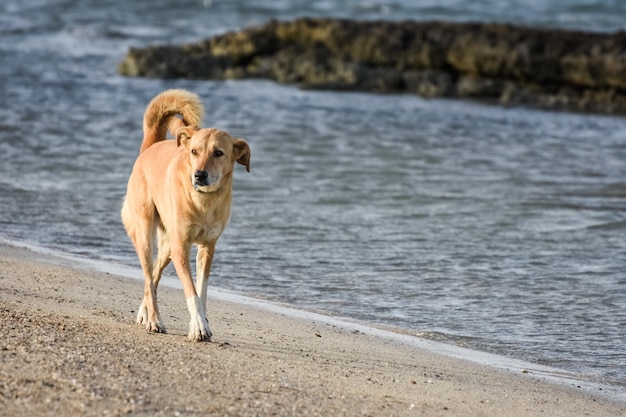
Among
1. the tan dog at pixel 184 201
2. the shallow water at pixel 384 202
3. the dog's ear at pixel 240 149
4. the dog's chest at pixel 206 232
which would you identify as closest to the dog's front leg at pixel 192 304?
the tan dog at pixel 184 201

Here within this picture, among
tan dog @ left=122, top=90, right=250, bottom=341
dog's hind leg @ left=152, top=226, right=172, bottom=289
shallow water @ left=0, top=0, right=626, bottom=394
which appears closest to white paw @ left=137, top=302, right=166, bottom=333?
tan dog @ left=122, top=90, right=250, bottom=341

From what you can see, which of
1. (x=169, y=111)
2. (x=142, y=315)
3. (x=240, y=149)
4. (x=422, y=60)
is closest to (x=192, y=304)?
(x=142, y=315)

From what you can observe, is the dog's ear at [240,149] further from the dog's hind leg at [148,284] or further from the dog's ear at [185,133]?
the dog's hind leg at [148,284]

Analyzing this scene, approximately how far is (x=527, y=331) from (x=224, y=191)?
2.70 metres

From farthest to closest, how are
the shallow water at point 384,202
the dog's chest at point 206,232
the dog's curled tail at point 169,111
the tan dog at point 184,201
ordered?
1. the shallow water at point 384,202
2. the dog's curled tail at point 169,111
3. the dog's chest at point 206,232
4. the tan dog at point 184,201

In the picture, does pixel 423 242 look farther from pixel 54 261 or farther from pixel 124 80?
pixel 124 80

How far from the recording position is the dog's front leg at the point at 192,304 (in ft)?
20.8

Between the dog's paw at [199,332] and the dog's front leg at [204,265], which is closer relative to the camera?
the dog's paw at [199,332]

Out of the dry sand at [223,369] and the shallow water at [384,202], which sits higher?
the dry sand at [223,369]

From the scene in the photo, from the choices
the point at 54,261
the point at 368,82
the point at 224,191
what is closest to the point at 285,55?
the point at 368,82

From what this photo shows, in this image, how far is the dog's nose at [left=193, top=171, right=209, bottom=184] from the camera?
6.30 meters

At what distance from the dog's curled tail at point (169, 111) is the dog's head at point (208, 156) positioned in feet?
2.21

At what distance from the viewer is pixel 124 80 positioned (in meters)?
23.1

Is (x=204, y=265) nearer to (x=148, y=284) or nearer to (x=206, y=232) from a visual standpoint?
(x=206, y=232)
